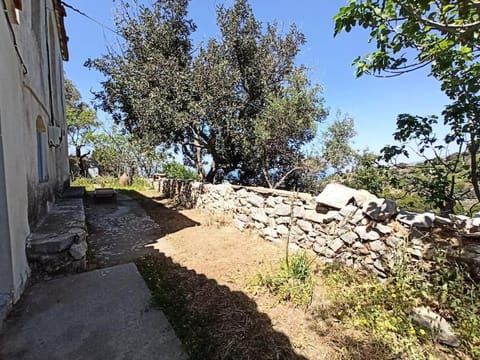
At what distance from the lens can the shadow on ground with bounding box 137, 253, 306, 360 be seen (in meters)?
2.16

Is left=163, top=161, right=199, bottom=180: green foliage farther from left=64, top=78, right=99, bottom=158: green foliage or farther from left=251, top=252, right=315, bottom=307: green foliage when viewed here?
left=251, top=252, right=315, bottom=307: green foliage

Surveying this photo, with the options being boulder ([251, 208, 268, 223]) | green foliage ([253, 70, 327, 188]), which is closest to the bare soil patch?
boulder ([251, 208, 268, 223])

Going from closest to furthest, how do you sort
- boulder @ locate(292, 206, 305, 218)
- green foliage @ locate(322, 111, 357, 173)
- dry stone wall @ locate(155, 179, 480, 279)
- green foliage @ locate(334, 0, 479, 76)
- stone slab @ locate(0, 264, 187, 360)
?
stone slab @ locate(0, 264, 187, 360) < green foliage @ locate(334, 0, 479, 76) < dry stone wall @ locate(155, 179, 480, 279) < boulder @ locate(292, 206, 305, 218) < green foliage @ locate(322, 111, 357, 173)

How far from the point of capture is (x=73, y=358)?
1.98m

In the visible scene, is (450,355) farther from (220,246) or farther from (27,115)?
(27,115)

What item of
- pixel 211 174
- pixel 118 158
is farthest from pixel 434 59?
pixel 118 158

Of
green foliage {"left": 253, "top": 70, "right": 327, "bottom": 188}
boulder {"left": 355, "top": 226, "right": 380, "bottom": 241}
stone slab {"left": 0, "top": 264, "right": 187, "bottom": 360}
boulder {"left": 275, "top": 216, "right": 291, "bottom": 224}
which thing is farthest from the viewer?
green foliage {"left": 253, "top": 70, "right": 327, "bottom": 188}

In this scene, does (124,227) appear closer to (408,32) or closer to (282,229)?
(282,229)

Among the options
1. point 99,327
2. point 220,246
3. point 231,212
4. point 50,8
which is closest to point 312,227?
point 220,246

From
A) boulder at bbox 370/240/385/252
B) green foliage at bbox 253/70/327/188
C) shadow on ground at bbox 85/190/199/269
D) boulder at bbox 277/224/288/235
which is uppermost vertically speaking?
green foliage at bbox 253/70/327/188

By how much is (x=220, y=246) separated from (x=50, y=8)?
796 cm

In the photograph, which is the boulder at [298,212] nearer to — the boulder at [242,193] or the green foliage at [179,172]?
the boulder at [242,193]

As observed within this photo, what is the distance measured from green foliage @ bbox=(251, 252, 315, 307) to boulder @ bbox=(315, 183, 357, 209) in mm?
1100

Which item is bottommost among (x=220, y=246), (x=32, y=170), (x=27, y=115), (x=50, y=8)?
(x=220, y=246)
